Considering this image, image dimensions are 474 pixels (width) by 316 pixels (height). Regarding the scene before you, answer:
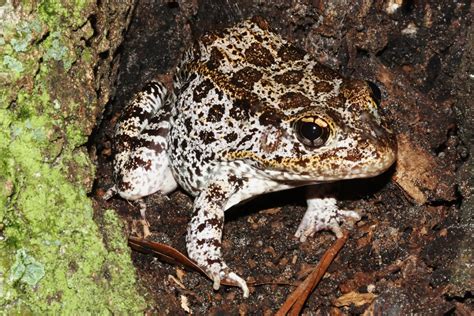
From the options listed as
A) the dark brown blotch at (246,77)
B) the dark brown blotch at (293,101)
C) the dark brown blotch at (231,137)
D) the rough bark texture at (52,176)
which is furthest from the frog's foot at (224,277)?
the dark brown blotch at (246,77)

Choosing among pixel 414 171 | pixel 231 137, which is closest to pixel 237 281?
pixel 231 137

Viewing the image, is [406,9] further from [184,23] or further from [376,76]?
[184,23]

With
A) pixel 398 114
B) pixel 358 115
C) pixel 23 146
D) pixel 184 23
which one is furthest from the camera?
pixel 184 23

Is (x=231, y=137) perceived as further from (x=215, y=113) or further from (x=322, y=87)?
(x=322, y=87)

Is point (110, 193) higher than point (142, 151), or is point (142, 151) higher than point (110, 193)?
point (142, 151)

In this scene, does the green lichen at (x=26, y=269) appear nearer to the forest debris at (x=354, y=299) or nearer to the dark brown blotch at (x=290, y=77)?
the forest debris at (x=354, y=299)

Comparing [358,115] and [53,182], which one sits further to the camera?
[358,115]

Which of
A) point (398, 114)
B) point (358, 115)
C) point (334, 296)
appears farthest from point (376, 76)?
point (334, 296)
